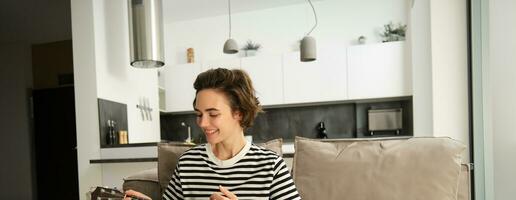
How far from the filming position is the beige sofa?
1291mm

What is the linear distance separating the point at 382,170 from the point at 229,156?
547 millimetres

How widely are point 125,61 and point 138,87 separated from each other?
36 centimetres

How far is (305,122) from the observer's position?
15.5 feet

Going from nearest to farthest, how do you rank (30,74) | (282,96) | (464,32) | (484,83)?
(484,83) → (464,32) → (282,96) → (30,74)

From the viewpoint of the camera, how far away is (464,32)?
9.19ft

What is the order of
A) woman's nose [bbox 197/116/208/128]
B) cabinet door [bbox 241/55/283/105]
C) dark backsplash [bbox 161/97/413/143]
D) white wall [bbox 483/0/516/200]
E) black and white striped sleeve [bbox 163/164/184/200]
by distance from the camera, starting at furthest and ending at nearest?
1. dark backsplash [bbox 161/97/413/143]
2. cabinet door [bbox 241/55/283/105]
3. white wall [bbox 483/0/516/200]
4. black and white striped sleeve [bbox 163/164/184/200]
5. woman's nose [bbox 197/116/208/128]

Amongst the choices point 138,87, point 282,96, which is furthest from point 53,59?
point 282,96

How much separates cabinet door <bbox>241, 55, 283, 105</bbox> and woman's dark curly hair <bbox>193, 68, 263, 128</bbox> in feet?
10.2

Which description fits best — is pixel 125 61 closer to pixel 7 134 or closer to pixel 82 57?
pixel 82 57

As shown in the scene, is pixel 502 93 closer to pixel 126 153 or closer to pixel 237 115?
pixel 237 115

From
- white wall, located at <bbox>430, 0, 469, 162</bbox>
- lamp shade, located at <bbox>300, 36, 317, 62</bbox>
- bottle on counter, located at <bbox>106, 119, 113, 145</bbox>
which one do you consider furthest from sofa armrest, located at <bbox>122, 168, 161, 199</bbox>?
white wall, located at <bbox>430, 0, 469, 162</bbox>

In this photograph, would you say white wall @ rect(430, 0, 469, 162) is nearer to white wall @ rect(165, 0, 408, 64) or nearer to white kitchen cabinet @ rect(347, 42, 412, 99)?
white kitchen cabinet @ rect(347, 42, 412, 99)

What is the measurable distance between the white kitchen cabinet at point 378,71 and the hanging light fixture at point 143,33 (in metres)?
2.26

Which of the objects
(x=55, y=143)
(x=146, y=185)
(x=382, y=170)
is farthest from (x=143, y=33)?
(x=55, y=143)
